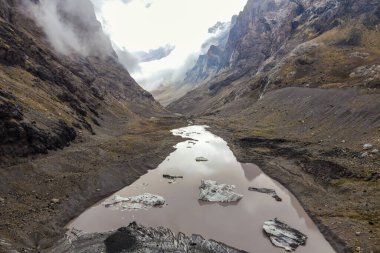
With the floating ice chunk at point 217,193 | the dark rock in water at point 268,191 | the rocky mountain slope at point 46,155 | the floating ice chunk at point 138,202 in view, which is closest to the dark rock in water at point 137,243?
the rocky mountain slope at point 46,155

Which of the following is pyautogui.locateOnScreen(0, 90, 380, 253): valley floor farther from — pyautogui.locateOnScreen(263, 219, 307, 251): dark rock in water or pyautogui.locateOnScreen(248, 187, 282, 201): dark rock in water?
pyautogui.locateOnScreen(263, 219, 307, 251): dark rock in water

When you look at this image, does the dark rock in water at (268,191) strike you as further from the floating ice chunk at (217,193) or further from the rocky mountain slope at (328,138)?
the floating ice chunk at (217,193)

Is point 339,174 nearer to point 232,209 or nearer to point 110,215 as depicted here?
point 232,209

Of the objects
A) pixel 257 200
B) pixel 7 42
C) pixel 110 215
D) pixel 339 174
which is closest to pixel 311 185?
pixel 339 174

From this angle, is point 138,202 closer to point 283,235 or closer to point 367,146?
point 283,235

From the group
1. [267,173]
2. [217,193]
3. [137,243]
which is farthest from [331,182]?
[137,243]

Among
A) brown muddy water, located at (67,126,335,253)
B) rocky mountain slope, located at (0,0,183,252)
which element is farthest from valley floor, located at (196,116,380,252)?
rocky mountain slope, located at (0,0,183,252)
